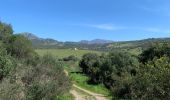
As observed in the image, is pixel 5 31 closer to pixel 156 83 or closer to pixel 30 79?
pixel 30 79

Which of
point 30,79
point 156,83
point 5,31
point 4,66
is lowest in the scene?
point 30,79

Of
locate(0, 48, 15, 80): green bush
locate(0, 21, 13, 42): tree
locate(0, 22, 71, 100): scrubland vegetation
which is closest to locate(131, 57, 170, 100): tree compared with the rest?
locate(0, 22, 71, 100): scrubland vegetation

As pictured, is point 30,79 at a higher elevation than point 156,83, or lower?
lower

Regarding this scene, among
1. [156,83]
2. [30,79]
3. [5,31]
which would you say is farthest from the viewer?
[5,31]

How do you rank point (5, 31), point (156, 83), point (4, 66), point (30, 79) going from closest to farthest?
point (156, 83)
point (4, 66)
point (30, 79)
point (5, 31)

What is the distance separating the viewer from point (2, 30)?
61.2 metres

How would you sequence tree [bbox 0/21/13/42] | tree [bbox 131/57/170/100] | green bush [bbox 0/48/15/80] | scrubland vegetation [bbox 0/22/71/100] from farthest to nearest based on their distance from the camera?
tree [bbox 0/21/13/42] → green bush [bbox 0/48/15/80] → scrubland vegetation [bbox 0/22/71/100] → tree [bbox 131/57/170/100]

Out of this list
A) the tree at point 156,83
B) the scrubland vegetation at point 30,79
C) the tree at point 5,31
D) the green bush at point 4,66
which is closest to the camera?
the tree at point 156,83

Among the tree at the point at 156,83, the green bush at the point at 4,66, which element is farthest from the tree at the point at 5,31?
the tree at the point at 156,83

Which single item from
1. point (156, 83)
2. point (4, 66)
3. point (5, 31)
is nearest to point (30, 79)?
point (4, 66)

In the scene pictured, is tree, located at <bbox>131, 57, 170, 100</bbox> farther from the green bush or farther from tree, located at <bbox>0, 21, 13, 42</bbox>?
tree, located at <bbox>0, 21, 13, 42</bbox>

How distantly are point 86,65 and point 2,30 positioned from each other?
3337 cm

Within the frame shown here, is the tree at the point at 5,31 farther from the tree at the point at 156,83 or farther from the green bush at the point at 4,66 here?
the tree at the point at 156,83

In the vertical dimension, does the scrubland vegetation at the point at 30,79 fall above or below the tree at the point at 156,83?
below
